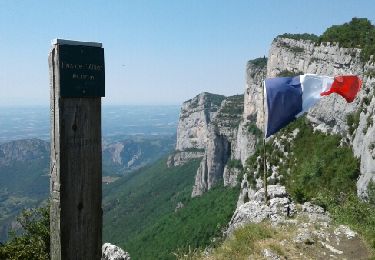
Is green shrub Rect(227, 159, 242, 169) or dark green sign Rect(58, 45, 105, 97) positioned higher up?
dark green sign Rect(58, 45, 105, 97)

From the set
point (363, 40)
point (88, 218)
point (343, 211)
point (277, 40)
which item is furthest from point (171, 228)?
point (88, 218)

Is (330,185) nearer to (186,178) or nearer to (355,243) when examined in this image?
(355,243)

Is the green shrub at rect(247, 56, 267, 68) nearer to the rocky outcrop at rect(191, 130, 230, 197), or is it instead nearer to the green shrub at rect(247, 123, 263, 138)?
the green shrub at rect(247, 123, 263, 138)

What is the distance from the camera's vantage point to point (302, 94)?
1430 centimetres

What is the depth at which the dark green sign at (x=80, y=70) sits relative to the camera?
321 cm

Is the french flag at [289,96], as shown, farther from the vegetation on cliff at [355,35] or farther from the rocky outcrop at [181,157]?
the rocky outcrop at [181,157]

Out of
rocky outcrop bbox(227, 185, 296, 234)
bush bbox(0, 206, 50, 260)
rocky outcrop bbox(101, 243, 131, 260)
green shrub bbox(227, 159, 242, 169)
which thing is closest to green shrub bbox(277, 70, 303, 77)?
green shrub bbox(227, 159, 242, 169)

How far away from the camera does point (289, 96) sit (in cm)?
1412

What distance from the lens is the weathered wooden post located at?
3.25 metres

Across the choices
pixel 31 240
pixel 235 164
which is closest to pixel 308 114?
pixel 31 240

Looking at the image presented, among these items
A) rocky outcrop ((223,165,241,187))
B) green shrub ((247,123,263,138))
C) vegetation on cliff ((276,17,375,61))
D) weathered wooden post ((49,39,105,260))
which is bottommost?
rocky outcrop ((223,165,241,187))

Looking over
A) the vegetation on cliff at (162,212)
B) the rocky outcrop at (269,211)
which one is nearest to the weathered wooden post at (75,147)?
the rocky outcrop at (269,211)

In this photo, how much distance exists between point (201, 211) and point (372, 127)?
65740 millimetres

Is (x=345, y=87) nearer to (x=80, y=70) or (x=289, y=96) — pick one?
(x=289, y=96)
